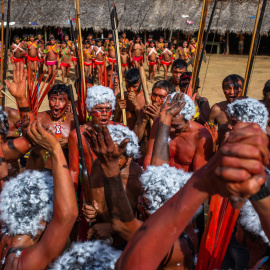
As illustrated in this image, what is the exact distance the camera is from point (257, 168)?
0.81 m

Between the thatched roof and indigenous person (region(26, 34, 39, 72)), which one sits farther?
the thatched roof

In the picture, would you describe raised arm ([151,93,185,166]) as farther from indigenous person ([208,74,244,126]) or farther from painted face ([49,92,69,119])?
indigenous person ([208,74,244,126])

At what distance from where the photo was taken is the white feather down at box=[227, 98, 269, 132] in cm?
253

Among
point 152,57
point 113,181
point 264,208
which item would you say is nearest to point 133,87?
point 113,181

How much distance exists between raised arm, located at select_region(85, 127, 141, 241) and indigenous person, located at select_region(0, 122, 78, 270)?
0.27 metres

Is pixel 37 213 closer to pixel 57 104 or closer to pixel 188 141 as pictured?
pixel 188 141

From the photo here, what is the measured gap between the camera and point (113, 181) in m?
1.37

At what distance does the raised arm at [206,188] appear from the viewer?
0.82 meters

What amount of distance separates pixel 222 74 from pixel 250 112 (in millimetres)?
14448

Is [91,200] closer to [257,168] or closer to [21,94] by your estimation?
[21,94]

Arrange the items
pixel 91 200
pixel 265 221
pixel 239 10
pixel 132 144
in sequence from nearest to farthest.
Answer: pixel 265 221
pixel 91 200
pixel 132 144
pixel 239 10

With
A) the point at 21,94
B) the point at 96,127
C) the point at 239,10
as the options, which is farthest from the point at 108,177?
the point at 239,10

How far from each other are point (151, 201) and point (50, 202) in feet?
1.79

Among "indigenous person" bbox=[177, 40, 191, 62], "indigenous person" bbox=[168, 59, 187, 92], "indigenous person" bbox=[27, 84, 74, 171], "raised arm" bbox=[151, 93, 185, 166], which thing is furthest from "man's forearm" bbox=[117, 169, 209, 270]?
"indigenous person" bbox=[177, 40, 191, 62]
